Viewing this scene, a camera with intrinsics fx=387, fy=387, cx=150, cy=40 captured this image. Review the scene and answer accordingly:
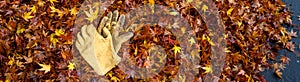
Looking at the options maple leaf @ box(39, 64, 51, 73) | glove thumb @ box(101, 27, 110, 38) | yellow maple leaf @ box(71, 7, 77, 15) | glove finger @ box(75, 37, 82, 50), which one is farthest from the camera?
yellow maple leaf @ box(71, 7, 77, 15)

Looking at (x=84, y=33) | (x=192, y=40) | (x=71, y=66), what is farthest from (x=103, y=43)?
(x=192, y=40)

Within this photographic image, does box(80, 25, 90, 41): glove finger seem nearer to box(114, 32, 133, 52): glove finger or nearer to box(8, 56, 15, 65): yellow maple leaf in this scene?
box(114, 32, 133, 52): glove finger

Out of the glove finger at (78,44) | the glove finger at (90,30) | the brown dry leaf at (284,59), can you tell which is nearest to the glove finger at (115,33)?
the glove finger at (90,30)

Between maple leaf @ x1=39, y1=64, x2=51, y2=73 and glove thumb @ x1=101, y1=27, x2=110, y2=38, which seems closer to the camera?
glove thumb @ x1=101, y1=27, x2=110, y2=38

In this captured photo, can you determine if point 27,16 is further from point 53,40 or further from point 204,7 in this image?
point 204,7

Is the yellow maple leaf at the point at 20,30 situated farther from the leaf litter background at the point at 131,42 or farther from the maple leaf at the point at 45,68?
the maple leaf at the point at 45,68

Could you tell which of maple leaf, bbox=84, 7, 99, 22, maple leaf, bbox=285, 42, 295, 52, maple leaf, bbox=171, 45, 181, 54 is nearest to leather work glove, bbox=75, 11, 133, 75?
maple leaf, bbox=84, 7, 99, 22
